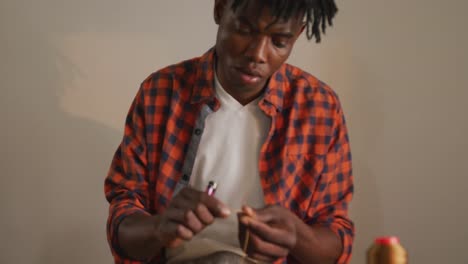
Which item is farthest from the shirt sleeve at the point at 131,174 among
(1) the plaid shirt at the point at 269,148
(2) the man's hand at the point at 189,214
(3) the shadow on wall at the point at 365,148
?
(3) the shadow on wall at the point at 365,148

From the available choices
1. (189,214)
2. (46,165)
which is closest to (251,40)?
(189,214)

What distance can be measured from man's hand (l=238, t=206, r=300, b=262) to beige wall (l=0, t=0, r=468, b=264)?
683mm

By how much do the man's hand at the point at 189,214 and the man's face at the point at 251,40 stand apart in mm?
296

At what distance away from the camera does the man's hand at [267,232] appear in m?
0.79

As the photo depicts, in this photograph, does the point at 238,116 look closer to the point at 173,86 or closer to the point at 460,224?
the point at 173,86

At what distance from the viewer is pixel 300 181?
110 centimetres

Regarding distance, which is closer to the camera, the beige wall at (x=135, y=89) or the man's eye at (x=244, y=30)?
the man's eye at (x=244, y=30)

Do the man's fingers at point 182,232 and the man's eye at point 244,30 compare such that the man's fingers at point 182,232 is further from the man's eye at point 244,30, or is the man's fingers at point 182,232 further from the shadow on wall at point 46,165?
the shadow on wall at point 46,165

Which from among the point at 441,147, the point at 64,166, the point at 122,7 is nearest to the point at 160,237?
the point at 64,166

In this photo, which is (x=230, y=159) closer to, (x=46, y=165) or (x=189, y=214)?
(x=189, y=214)

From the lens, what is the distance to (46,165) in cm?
142

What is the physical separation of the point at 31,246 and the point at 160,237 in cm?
77

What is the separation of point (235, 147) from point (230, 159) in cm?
3

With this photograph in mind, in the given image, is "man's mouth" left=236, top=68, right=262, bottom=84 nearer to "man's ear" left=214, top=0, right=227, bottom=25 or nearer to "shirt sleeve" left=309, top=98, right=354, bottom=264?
"man's ear" left=214, top=0, right=227, bottom=25
